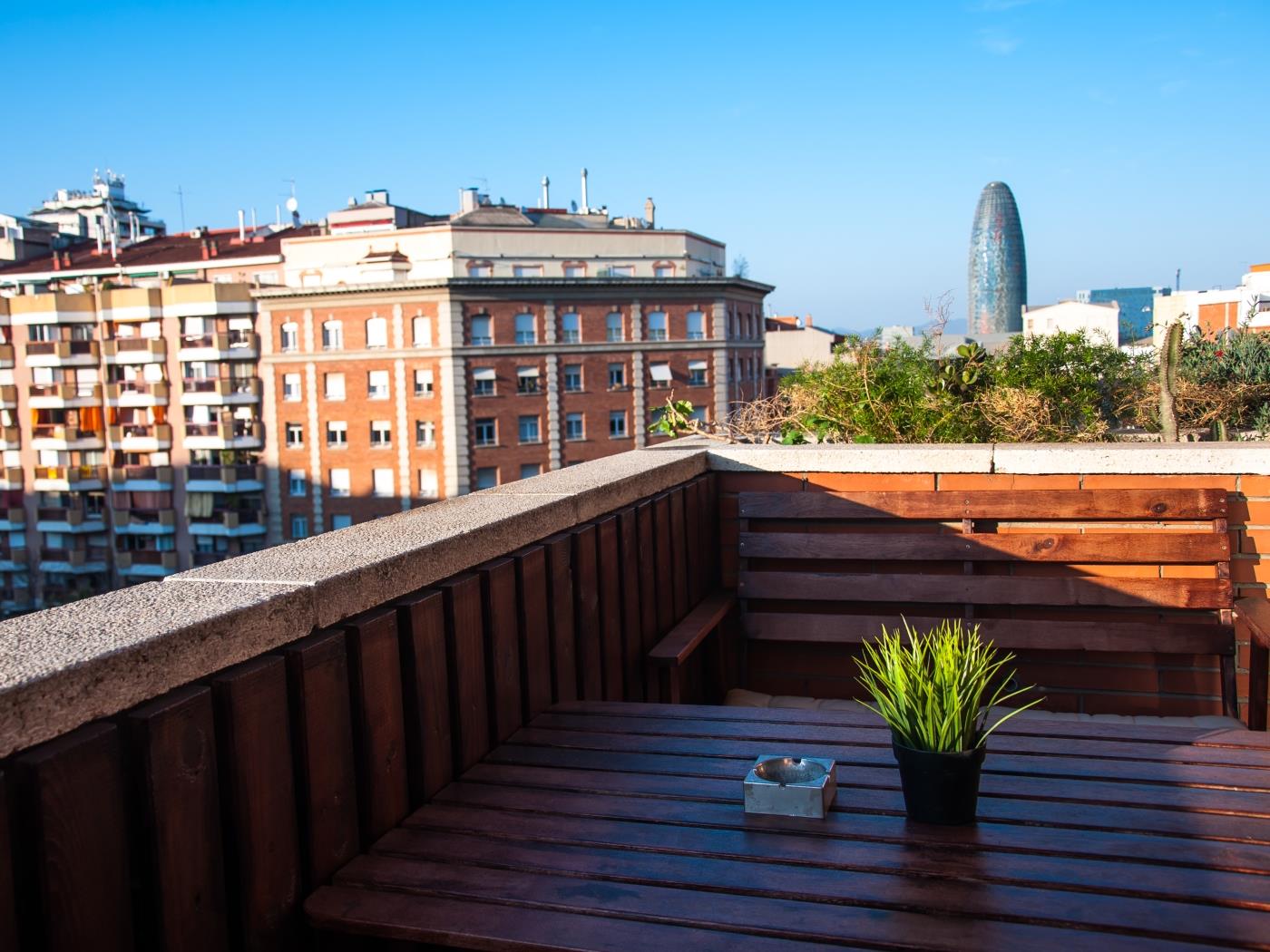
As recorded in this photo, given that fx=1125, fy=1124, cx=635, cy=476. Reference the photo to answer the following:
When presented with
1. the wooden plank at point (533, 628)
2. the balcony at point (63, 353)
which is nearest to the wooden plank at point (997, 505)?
the wooden plank at point (533, 628)

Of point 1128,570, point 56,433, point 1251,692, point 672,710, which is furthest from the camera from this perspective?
point 56,433

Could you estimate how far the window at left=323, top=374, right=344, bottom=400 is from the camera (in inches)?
2216

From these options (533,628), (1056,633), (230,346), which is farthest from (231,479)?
(533,628)

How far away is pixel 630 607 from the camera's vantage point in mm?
4484

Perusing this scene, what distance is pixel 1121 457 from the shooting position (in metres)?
5.20

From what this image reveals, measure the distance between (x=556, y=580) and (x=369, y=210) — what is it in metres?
63.0

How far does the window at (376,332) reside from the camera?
55.6 meters

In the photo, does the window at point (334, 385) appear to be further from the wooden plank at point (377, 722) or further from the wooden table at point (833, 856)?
the wooden plank at point (377, 722)

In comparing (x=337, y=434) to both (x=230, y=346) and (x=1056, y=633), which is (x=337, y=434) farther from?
(x=1056, y=633)

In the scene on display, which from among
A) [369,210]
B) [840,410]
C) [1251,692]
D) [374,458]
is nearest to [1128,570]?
[1251,692]

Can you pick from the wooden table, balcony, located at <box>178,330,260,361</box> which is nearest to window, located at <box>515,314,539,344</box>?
balcony, located at <box>178,330,260,361</box>

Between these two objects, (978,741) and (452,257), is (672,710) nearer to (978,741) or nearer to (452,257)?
(978,741)

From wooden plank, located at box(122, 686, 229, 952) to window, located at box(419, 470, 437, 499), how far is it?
53434mm

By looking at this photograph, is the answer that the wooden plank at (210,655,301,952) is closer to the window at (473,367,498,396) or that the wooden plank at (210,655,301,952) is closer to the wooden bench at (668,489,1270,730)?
the wooden bench at (668,489,1270,730)
